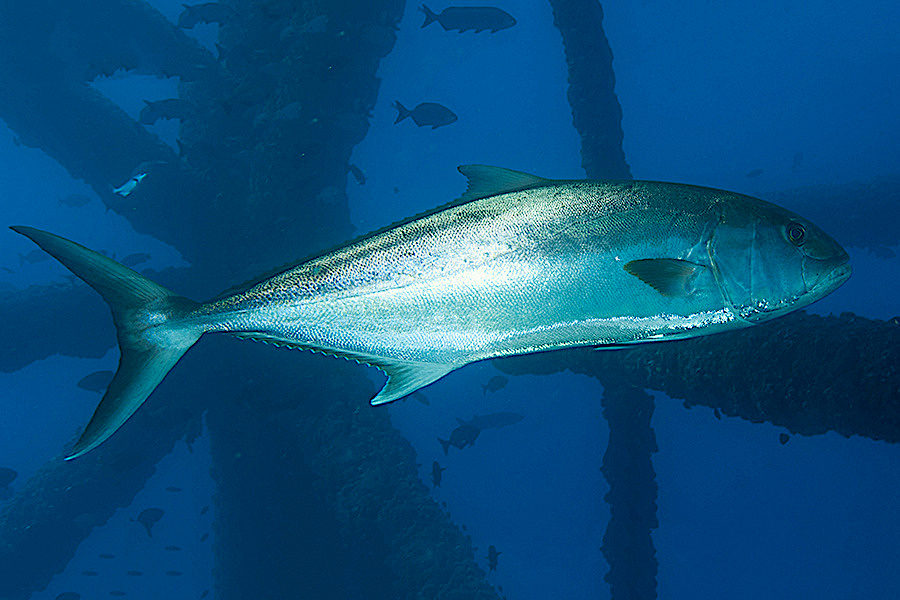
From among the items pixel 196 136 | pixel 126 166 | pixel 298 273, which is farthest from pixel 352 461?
pixel 126 166

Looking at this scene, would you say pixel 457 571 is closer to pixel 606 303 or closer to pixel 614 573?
pixel 614 573

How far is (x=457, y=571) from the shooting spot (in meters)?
6.95

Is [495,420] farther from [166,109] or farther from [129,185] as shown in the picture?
[166,109]

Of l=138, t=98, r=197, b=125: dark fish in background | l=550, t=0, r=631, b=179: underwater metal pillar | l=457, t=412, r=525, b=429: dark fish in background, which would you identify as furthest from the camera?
l=138, t=98, r=197, b=125: dark fish in background

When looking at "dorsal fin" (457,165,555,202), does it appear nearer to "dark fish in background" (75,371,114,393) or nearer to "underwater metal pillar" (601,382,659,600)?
"underwater metal pillar" (601,382,659,600)

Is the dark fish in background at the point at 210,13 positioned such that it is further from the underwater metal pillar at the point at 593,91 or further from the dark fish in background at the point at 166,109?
the underwater metal pillar at the point at 593,91

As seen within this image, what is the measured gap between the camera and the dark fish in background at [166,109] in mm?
9406

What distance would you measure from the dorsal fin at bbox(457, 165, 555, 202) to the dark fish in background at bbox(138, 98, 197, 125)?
32.8ft

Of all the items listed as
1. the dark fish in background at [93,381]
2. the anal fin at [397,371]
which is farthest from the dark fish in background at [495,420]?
the anal fin at [397,371]

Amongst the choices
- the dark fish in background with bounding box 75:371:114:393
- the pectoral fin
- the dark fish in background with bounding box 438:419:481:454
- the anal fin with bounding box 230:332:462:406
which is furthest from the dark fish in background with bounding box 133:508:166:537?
the pectoral fin

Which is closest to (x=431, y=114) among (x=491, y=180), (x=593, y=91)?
(x=593, y=91)

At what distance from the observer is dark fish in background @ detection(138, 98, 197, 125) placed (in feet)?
30.9

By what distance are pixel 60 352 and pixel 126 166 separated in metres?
4.04

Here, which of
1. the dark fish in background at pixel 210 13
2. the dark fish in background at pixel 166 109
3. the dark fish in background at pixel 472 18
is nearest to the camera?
the dark fish in background at pixel 472 18
